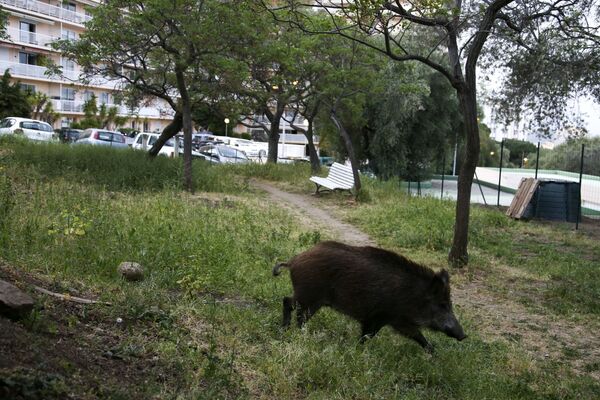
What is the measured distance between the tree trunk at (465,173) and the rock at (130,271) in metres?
5.55

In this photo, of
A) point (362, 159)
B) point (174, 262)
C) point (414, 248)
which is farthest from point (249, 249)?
point (362, 159)

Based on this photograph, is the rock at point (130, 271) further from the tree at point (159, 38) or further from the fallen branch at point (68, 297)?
the tree at point (159, 38)

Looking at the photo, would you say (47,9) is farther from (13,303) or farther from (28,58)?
(13,303)

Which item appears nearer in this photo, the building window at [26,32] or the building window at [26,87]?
the building window at [26,32]

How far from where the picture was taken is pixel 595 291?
8898 mm

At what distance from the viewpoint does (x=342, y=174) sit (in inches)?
723

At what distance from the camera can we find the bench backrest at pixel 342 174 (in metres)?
17.8

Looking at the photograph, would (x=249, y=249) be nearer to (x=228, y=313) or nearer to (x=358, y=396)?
(x=228, y=313)

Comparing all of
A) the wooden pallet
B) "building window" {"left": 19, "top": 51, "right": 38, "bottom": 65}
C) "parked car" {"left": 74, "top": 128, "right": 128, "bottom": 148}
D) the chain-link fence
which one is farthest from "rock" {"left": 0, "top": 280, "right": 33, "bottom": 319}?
"building window" {"left": 19, "top": 51, "right": 38, "bottom": 65}

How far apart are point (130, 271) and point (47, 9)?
46253 mm

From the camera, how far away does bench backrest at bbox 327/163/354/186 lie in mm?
17830

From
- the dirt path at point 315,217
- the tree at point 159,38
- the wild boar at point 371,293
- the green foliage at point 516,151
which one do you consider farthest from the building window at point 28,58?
the wild boar at point 371,293

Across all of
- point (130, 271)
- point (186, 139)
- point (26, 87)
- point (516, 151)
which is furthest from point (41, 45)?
point (130, 271)

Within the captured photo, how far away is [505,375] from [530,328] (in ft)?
6.33
